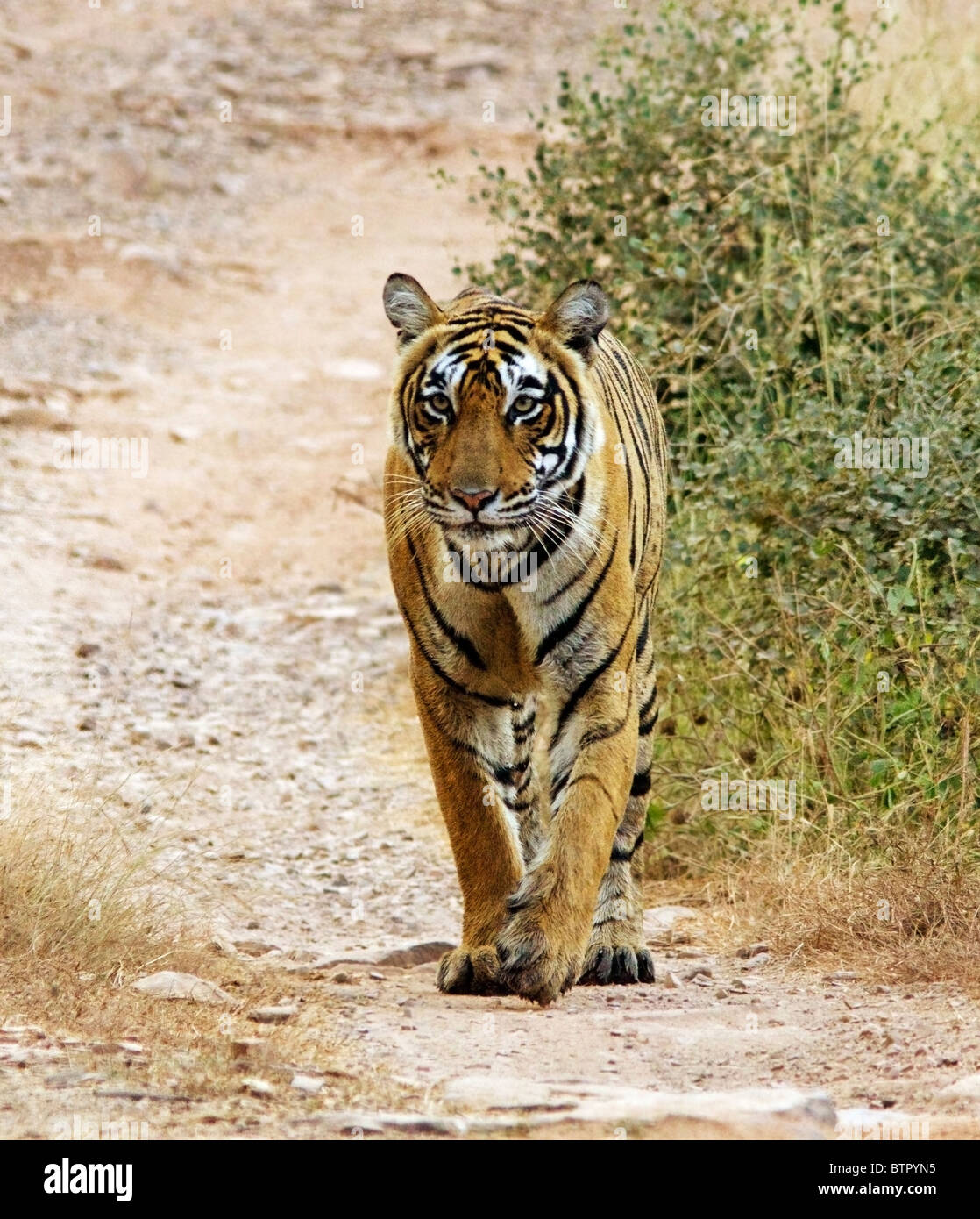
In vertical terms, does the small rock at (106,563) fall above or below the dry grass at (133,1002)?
above

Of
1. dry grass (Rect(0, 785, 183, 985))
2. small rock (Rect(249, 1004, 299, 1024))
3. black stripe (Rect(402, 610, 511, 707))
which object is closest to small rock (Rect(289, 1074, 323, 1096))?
small rock (Rect(249, 1004, 299, 1024))

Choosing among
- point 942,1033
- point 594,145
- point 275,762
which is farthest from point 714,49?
point 942,1033

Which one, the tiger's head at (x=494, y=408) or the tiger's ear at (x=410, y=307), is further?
the tiger's ear at (x=410, y=307)

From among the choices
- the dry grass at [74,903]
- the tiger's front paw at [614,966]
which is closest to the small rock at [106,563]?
the dry grass at [74,903]

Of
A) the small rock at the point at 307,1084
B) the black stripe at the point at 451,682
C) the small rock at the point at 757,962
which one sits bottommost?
the small rock at the point at 757,962

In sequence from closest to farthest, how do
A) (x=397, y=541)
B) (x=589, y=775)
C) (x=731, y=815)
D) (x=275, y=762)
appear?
(x=589, y=775) → (x=397, y=541) → (x=731, y=815) → (x=275, y=762)

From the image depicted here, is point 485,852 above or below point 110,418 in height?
below

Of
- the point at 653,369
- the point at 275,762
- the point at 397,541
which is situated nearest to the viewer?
the point at 397,541

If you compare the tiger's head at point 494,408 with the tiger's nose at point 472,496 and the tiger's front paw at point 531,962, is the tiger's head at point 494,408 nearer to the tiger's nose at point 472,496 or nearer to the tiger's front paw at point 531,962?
the tiger's nose at point 472,496

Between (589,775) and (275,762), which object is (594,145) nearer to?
(275,762)

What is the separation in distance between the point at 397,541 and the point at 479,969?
1.20 meters

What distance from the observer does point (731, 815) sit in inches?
250

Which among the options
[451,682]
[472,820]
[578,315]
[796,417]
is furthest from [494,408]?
[796,417]

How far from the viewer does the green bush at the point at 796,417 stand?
583cm
